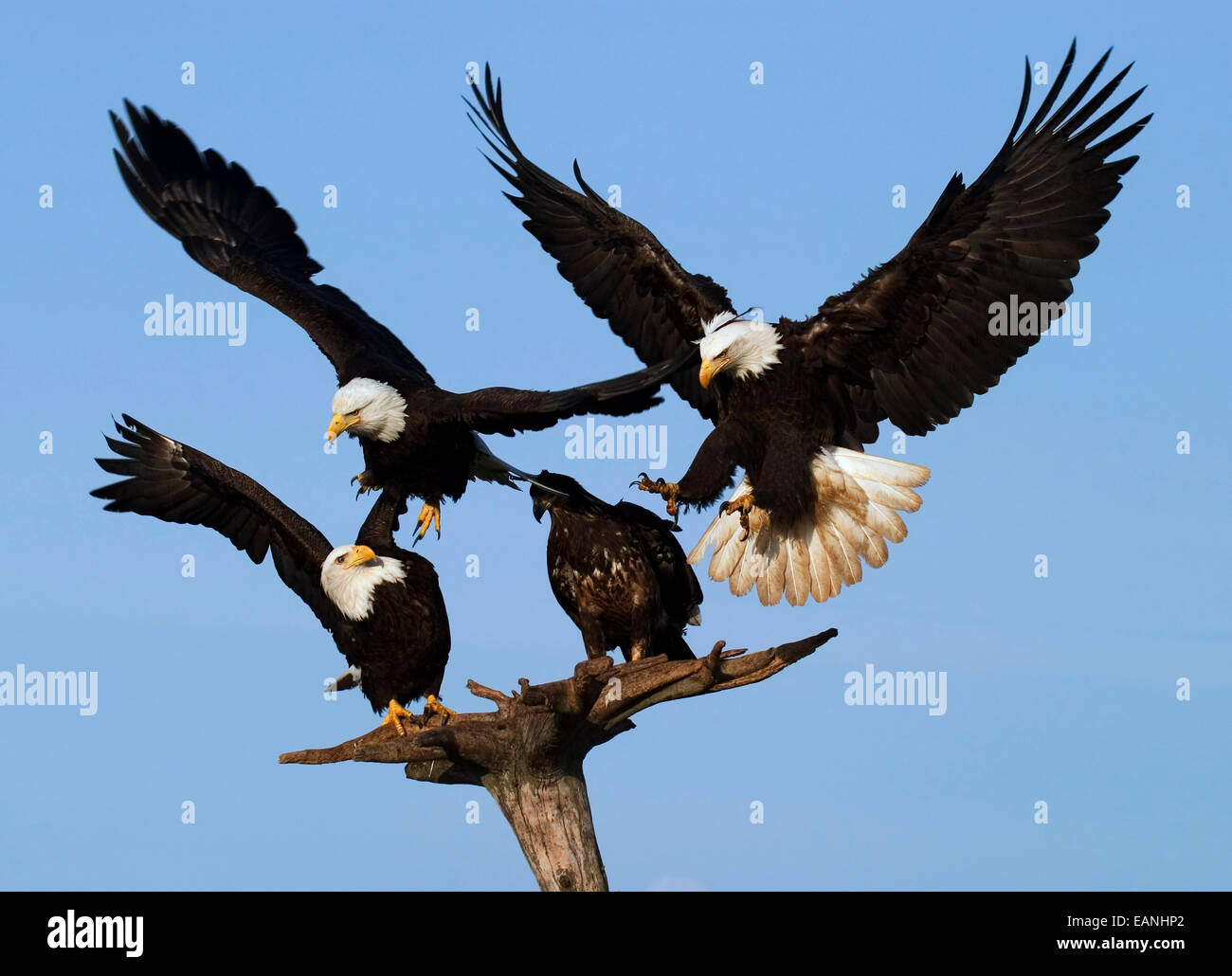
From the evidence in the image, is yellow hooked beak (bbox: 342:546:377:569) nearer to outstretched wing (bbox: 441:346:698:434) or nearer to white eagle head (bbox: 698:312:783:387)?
outstretched wing (bbox: 441:346:698:434)

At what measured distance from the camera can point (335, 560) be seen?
8828 millimetres

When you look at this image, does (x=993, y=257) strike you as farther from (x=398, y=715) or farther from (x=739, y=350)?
(x=398, y=715)

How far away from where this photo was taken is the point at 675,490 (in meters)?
8.90

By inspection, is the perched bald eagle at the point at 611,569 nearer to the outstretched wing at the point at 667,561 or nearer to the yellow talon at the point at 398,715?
the outstretched wing at the point at 667,561

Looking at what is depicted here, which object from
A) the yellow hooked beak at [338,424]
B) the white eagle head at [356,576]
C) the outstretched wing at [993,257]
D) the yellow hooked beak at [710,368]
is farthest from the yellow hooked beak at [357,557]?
the outstretched wing at [993,257]

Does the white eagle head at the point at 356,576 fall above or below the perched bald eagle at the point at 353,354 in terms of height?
below

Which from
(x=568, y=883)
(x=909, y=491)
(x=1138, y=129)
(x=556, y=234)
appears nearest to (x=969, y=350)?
(x=909, y=491)

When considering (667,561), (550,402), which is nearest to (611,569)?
(667,561)

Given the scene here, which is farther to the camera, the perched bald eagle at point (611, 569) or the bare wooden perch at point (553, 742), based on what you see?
the perched bald eagle at point (611, 569)

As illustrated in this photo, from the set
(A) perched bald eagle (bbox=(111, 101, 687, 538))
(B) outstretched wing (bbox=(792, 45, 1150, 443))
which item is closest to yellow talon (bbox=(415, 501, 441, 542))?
(A) perched bald eagle (bbox=(111, 101, 687, 538))

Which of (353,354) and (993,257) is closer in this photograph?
(993,257)

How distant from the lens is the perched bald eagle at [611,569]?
8.53m

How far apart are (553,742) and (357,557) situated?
1.30 m
